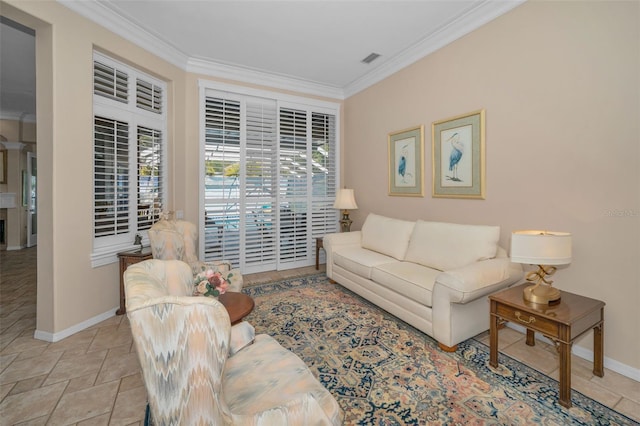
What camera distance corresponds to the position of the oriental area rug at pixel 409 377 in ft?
5.61

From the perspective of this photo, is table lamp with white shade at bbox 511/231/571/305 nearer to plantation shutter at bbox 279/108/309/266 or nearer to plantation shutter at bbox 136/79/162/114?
plantation shutter at bbox 279/108/309/266

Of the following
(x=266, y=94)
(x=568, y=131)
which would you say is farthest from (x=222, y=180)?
(x=568, y=131)

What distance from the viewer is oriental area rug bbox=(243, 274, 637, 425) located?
1.71 meters

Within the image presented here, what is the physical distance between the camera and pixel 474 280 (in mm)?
2307

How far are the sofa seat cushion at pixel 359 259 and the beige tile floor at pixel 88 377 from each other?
126 centimetres

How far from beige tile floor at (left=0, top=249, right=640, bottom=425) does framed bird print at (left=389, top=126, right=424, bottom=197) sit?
1.98 m

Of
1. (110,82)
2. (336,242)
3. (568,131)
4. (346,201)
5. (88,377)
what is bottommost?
(88,377)

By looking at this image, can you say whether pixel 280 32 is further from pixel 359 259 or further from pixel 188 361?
pixel 188 361

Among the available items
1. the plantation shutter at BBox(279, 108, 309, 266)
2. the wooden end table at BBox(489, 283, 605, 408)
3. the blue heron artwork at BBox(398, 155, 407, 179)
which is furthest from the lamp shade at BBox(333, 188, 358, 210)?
the wooden end table at BBox(489, 283, 605, 408)

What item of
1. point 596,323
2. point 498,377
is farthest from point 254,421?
point 596,323

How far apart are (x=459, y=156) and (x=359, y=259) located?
1.67 meters

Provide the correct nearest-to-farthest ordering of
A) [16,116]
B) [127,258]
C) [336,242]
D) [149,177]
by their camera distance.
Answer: [127,258] < [149,177] < [336,242] < [16,116]

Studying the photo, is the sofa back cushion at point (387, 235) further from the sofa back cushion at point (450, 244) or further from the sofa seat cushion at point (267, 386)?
the sofa seat cushion at point (267, 386)

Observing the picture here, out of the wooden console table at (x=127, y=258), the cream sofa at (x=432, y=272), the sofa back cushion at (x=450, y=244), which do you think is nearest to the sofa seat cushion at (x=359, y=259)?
the cream sofa at (x=432, y=272)
